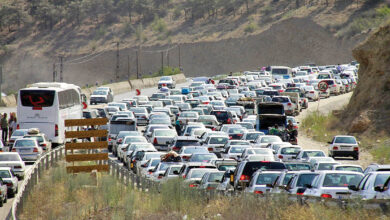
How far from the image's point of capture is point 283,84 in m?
75.8

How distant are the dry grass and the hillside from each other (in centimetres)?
8411

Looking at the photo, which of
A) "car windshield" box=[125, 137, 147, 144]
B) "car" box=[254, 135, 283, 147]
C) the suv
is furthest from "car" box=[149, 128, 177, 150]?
the suv

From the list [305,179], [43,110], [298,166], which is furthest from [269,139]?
[305,179]

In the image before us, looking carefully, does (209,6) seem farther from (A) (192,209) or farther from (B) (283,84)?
(A) (192,209)

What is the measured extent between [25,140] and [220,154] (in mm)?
8268

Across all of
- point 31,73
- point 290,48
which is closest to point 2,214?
point 290,48

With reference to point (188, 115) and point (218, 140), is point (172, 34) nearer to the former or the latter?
point (188, 115)

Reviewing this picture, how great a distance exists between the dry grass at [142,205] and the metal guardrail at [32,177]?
1.14ft

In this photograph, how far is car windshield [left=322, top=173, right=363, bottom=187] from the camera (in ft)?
63.3

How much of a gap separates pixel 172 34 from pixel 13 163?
132 m

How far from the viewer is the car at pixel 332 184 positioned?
61.9 ft

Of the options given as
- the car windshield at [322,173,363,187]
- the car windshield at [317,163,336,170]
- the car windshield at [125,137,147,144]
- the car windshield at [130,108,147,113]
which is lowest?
the car windshield at [130,108,147,113]

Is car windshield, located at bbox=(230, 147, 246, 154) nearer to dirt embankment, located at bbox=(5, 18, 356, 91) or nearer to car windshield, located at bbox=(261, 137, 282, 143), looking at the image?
car windshield, located at bbox=(261, 137, 282, 143)

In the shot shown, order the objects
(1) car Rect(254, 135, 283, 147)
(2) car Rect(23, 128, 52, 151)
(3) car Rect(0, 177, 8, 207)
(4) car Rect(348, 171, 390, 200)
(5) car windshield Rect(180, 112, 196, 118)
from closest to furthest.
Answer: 1. (4) car Rect(348, 171, 390, 200)
2. (3) car Rect(0, 177, 8, 207)
3. (1) car Rect(254, 135, 283, 147)
4. (2) car Rect(23, 128, 52, 151)
5. (5) car windshield Rect(180, 112, 196, 118)
